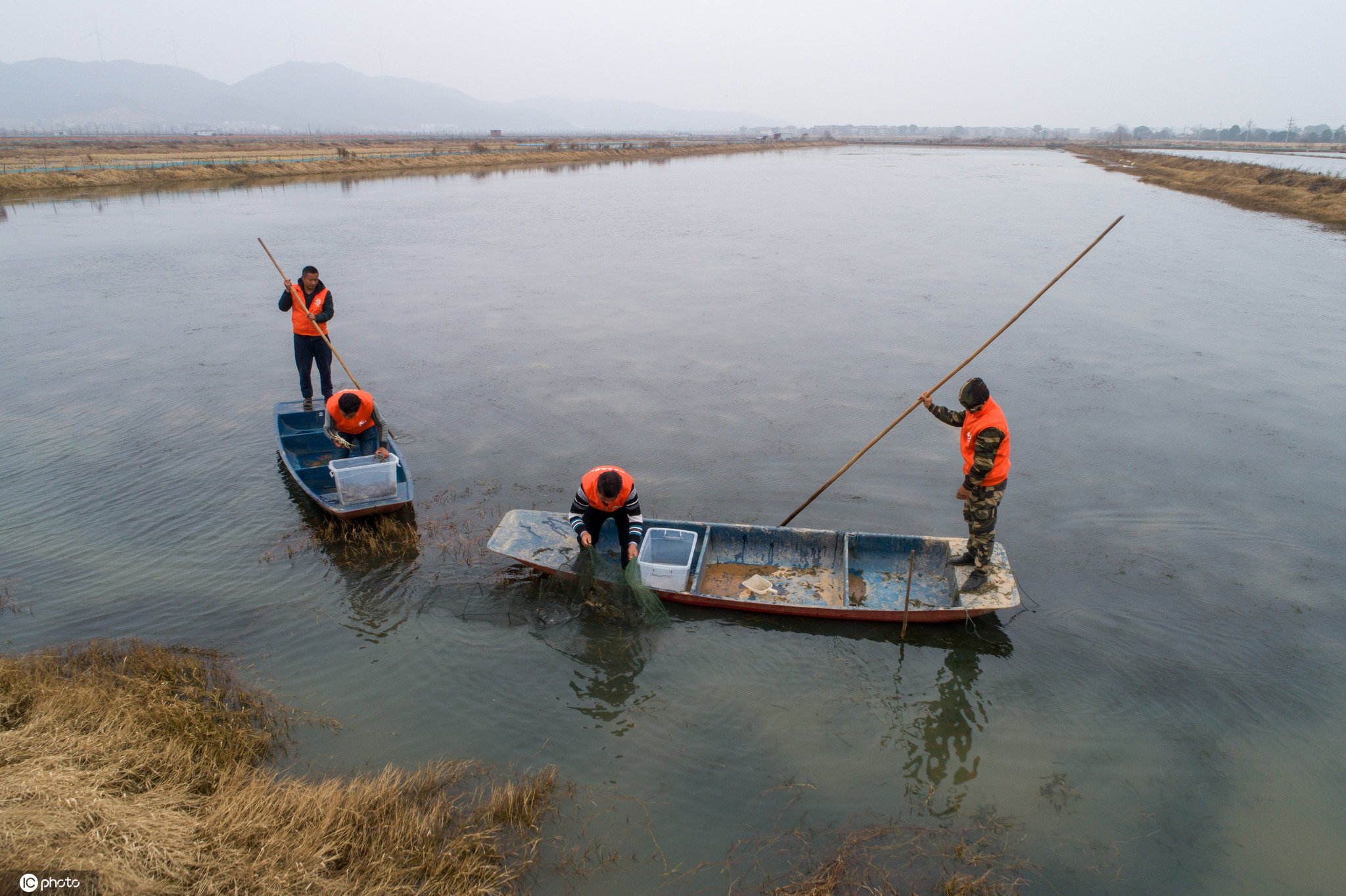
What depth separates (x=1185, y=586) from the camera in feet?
26.0

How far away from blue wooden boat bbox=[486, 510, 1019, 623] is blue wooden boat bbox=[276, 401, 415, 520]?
54.4 inches

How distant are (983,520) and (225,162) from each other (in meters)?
59.8

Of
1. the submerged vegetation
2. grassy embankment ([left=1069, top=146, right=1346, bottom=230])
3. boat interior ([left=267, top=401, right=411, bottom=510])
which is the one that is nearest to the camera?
the submerged vegetation

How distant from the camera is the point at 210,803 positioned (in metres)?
4.76

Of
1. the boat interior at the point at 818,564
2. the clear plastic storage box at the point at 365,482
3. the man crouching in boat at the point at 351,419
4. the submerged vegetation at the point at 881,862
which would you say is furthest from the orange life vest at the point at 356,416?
the submerged vegetation at the point at 881,862

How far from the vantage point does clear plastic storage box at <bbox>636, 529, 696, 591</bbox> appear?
712 cm

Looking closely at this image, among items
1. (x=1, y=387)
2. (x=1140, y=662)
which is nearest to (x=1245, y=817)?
(x=1140, y=662)

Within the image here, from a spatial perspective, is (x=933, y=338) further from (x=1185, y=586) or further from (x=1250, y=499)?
(x=1185, y=586)

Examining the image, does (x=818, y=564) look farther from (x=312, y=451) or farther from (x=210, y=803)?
(x=312, y=451)

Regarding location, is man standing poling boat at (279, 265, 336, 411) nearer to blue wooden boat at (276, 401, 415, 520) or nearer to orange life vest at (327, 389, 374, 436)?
blue wooden boat at (276, 401, 415, 520)

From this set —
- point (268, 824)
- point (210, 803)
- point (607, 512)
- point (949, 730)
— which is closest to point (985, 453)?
point (949, 730)

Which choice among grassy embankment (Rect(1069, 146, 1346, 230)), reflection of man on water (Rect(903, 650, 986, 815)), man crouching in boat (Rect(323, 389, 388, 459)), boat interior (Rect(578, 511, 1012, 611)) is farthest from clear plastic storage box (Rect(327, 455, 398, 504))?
grassy embankment (Rect(1069, 146, 1346, 230))

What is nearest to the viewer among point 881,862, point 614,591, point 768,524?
point 881,862

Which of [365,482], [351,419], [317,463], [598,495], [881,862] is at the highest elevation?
[351,419]
